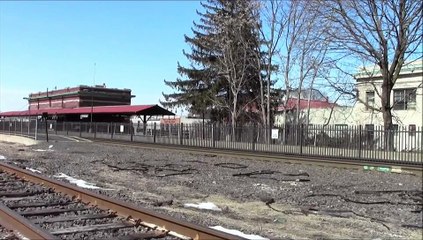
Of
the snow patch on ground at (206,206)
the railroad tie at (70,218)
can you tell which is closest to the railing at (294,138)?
the snow patch on ground at (206,206)

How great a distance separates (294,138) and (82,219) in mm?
24276

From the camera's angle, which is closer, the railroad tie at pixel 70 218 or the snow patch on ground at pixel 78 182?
the railroad tie at pixel 70 218

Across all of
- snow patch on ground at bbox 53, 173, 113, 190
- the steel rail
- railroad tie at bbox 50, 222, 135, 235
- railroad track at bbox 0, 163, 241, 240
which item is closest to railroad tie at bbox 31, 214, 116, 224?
railroad track at bbox 0, 163, 241, 240

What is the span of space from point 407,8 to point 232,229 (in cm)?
2690

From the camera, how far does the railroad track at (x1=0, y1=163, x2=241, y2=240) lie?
7.11 m

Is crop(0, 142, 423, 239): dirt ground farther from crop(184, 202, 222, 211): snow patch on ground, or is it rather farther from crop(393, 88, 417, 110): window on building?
crop(393, 88, 417, 110): window on building

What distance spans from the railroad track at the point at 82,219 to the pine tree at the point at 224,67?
39.0 metres

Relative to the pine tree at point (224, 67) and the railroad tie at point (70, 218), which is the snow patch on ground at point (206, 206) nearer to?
the railroad tie at point (70, 218)

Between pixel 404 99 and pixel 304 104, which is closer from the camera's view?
pixel 404 99

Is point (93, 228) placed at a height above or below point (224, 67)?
below

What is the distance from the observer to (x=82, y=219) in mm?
8219

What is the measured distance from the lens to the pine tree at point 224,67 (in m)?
49.7

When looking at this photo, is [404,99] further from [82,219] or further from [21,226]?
[21,226]

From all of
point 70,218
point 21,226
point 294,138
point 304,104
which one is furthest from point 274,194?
point 304,104
